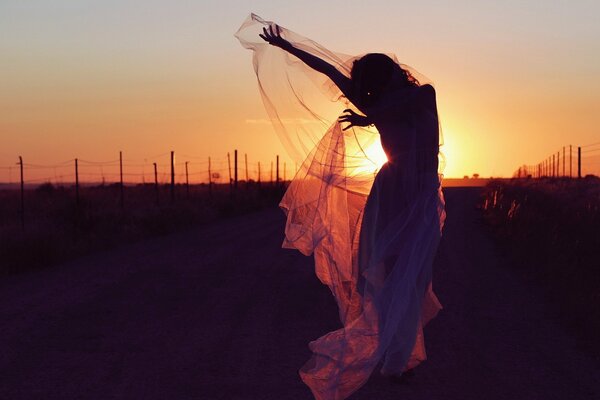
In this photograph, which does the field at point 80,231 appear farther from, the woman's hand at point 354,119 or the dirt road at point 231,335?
the woman's hand at point 354,119

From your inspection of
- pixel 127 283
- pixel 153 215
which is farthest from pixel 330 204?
pixel 153 215

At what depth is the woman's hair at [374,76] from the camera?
20.8ft

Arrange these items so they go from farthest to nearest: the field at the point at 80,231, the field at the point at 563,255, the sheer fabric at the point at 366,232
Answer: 1. the field at the point at 80,231
2. the field at the point at 563,255
3. the sheer fabric at the point at 366,232

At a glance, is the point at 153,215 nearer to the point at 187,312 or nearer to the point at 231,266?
the point at 231,266

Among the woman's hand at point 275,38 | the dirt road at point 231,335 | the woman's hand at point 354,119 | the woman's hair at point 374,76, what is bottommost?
the dirt road at point 231,335

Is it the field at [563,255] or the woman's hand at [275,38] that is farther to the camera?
the field at [563,255]

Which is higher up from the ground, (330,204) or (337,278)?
(330,204)

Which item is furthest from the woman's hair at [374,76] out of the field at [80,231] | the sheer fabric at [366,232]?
the field at [80,231]

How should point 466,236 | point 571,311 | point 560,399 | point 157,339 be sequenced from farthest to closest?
point 466,236
point 571,311
point 157,339
point 560,399

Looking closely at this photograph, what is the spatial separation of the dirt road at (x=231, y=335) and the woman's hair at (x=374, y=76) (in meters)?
2.15

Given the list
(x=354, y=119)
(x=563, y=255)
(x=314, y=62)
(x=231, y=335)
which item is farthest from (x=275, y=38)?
(x=563, y=255)

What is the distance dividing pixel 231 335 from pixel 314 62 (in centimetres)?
274

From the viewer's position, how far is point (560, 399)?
603cm

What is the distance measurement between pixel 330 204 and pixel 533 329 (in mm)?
2761
